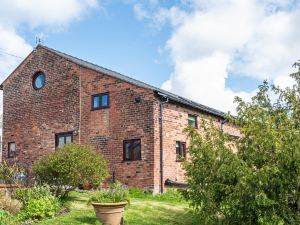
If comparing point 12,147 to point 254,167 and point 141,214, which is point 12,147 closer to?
point 141,214

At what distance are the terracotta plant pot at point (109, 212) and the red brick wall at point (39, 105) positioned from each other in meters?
11.7

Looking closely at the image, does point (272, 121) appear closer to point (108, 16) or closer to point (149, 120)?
point (108, 16)

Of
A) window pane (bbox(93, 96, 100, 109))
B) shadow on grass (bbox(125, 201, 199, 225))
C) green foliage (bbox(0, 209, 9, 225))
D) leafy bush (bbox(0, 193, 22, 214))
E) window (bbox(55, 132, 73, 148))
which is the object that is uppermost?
window pane (bbox(93, 96, 100, 109))

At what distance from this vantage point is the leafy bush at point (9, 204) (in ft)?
41.5

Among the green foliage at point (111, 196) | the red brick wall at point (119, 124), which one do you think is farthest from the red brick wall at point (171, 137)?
the green foliage at point (111, 196)

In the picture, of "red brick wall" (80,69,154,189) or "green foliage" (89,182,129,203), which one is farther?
"red brick wall" (80,69,154,189)

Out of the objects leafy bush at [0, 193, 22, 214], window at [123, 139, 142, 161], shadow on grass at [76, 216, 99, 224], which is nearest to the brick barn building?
window at [123, 139, 142, 161]

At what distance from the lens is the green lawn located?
11.9 metres

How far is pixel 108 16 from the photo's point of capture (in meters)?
11.2

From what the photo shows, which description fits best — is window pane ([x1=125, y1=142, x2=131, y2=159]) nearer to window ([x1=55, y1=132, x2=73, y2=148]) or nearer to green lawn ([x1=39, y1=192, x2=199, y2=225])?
window ([x1=55, y1=132, x2=73, y2=148])

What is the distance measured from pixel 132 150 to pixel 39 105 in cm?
761

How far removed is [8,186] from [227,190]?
29.7ft

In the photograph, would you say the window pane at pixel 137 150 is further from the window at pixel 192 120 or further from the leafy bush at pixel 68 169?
the leafy bush at pixel 68 169

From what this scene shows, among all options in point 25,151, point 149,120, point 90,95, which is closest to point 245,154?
point 149,120
